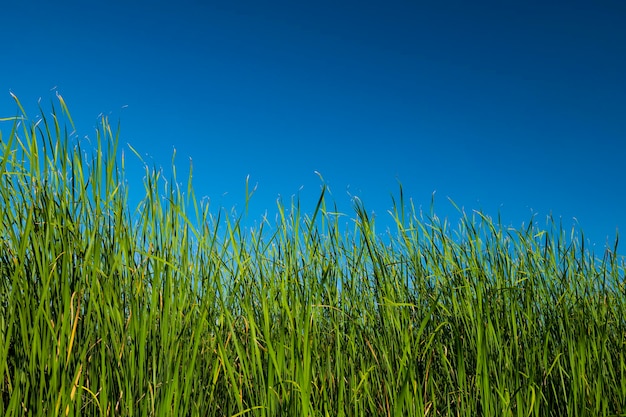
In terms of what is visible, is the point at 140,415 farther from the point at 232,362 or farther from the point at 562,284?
the point at 562,284

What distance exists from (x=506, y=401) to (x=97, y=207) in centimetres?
164

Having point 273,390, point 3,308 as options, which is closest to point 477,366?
point 273,390

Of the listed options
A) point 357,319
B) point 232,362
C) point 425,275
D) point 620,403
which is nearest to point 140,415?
point 232,362

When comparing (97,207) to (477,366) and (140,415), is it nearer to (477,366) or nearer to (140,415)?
(140,415)

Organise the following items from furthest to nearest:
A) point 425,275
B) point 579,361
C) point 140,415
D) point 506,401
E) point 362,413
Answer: point 425,275
point 579,361
point 506,401
point 362,413
point 140,415

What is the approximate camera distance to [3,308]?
1.89 meters

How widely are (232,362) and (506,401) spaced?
105 cm

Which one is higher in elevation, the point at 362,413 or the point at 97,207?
the point at 97,207

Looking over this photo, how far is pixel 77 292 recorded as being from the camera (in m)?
1.84

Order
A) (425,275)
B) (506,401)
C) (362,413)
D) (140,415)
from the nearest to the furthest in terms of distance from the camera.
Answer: (140,415) → (362,413) → (506,401) → (425,275)

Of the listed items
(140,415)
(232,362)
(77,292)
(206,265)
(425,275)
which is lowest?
(140,415)

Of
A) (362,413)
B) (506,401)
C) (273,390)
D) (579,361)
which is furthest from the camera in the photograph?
(579,361)

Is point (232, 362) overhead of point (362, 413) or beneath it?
overhead

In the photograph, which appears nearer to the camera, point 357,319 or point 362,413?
point 362,413
